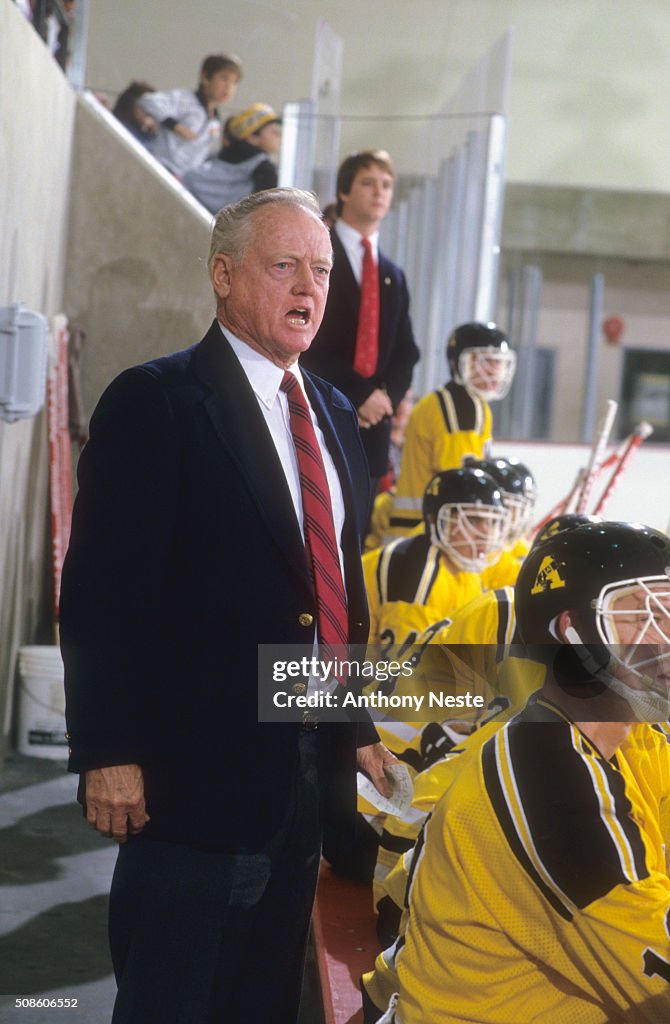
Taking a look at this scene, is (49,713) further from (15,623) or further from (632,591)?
(632,591)

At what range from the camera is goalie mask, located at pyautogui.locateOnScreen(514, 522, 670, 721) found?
49.3 inches

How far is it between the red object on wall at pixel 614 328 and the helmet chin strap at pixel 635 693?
9.91 metres

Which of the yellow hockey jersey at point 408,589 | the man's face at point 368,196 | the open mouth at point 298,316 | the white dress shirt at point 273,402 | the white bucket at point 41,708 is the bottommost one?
the white bucket at point 41,708

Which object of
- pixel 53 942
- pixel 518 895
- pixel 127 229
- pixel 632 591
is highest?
pixel 127 229

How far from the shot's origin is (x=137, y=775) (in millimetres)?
1296

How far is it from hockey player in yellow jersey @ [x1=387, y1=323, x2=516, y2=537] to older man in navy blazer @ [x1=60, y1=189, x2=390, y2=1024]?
9.92 ft

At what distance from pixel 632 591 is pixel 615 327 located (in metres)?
9.89

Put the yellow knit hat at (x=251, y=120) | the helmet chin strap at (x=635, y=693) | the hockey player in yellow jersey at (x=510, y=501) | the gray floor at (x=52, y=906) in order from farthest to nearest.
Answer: the yellow knit hat at (x=251, y=120) → the hockey player in yellow jersey at (x=510, y=501) → the gray floor at (x=52, y=906) → the helmet chin strap at (x=635, y=693)

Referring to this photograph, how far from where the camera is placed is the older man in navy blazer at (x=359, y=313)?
3.22 meters

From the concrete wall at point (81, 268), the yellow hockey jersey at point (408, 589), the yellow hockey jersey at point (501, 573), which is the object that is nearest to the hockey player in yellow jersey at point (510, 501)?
the yellow hockey jersey at point (501, 573)

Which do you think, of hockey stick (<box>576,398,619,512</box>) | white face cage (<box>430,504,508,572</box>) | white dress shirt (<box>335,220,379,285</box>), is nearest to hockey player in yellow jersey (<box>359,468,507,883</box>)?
white face cage (<box>430,504,508,572</box>)

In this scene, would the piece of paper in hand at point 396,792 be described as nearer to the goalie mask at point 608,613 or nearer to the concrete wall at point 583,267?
the goalie mask at point 608,613

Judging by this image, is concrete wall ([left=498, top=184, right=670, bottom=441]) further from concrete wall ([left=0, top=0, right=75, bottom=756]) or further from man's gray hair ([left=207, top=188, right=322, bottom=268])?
man's gray hair ([left=207, top=188, right=322, bottom=268])

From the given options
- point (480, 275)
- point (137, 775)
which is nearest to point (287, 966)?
point (137, 775)
